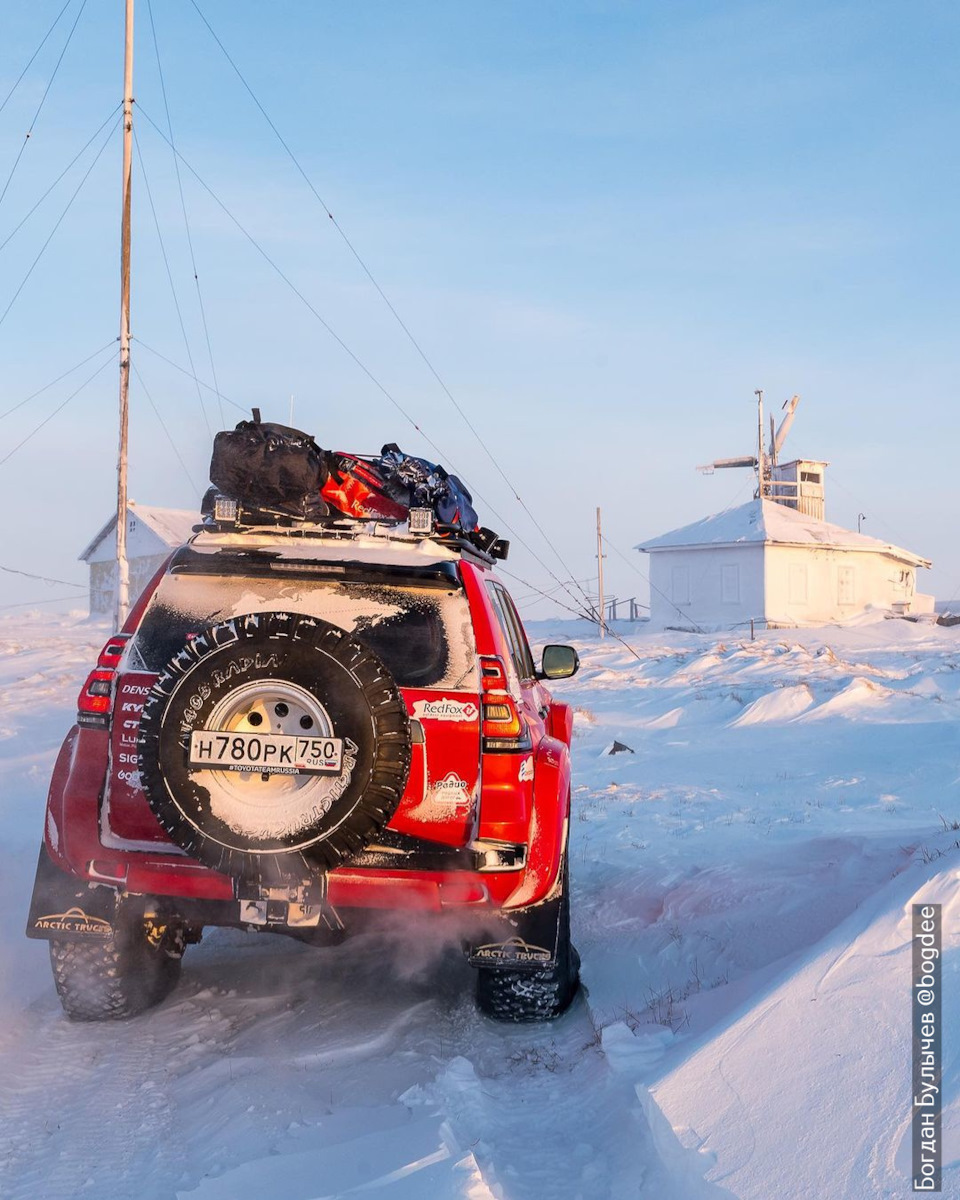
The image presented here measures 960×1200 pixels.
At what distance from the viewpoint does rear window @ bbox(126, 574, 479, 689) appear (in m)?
4.75

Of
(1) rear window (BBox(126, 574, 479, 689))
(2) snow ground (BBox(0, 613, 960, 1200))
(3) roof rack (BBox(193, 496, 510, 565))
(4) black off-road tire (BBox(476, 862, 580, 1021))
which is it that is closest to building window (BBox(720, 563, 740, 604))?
(2) snow ground (BBox(0, 613, 960, 1200))

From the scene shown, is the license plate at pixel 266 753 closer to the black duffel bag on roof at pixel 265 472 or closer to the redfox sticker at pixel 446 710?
the redfox sticker at pixel 446 710

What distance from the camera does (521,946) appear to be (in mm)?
4812

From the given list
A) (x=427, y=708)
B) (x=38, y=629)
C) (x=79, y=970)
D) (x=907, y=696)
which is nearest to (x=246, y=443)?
(x=427, y=708)

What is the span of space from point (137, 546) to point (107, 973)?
54095 mm

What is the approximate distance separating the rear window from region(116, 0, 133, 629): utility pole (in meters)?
14.6

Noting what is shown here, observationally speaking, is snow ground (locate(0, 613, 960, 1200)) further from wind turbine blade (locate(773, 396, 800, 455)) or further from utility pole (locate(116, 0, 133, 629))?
wind turbine blade (locate(773, 396, 800, 455))

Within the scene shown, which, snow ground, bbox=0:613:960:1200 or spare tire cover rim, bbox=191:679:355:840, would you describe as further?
spare tire cover rim, bbox=191:679:355:840

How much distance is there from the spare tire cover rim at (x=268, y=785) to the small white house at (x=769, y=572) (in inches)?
1784

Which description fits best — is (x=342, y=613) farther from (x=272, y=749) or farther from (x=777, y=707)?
(x=777, y=707)

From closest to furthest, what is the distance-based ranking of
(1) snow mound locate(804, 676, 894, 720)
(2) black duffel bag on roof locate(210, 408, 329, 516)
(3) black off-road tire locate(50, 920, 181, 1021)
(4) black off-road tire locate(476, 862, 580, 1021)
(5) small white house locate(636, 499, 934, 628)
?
(3) black off-road tire locate(50, 920, 181, 1021)
(4) black off-road tire locate(476, 862, 580, 1021)
(2) black duffel bag on roof locate(210, 408, 329, 516)
(1) snow mound locate(804, 676, 894, 720)
(5) small white house locate(636, 499, 934, 628)

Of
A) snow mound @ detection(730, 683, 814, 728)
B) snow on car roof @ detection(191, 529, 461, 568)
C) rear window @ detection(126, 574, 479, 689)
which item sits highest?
snow on car roof @ detection(191, 529, 461, 568)

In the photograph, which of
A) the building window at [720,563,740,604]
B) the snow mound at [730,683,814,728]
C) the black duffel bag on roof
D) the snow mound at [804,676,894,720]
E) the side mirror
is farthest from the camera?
the building window at [720,563,740,604]

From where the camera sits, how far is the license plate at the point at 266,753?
4328 mm
